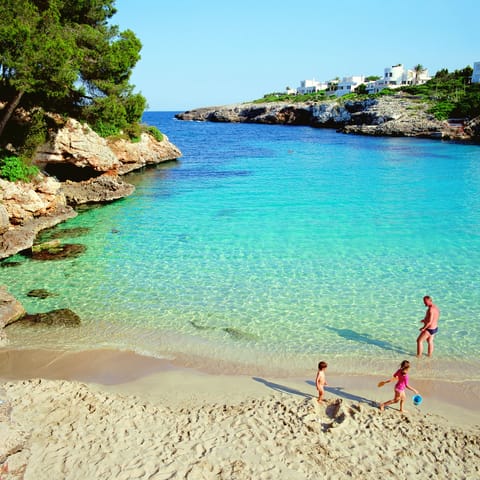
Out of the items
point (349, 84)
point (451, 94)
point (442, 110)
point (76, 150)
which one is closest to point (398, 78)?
point (349, 84)

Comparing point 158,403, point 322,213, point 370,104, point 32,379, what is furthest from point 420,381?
point 370,104

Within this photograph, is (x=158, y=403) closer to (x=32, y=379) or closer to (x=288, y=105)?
(x=32, y=379)

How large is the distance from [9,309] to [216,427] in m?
6.96

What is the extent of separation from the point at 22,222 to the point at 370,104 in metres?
76.0

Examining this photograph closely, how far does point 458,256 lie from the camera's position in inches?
636

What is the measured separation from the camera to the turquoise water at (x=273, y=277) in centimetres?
→ 1048

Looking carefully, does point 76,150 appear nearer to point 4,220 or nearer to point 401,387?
point 4,220

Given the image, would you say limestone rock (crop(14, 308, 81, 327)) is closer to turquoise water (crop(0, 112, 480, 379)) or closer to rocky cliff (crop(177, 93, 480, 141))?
turquoise water (crop(0, 112, 480, 379))

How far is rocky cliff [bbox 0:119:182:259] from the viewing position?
17.6 metres

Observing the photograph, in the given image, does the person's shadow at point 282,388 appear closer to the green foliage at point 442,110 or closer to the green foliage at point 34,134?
the green foliage at point 34,134

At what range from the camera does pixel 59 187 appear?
861 inches

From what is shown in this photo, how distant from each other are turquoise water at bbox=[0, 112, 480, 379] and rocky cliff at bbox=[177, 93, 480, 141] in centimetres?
4257

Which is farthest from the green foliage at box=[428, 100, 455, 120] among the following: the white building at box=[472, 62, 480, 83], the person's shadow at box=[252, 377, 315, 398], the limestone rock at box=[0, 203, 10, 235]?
the person's shadow at box=[252, 377, 315, 398]

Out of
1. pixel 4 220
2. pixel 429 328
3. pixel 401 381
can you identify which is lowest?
pixel 401 381
